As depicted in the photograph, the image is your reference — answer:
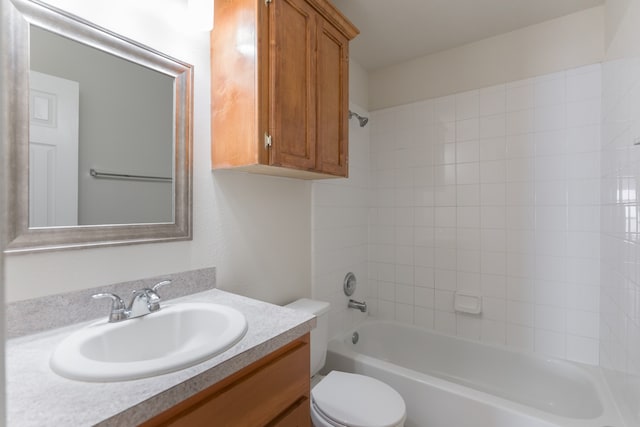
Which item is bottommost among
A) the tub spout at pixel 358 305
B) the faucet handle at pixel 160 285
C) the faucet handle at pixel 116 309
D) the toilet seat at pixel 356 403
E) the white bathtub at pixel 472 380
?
the white bathtub at pixel 472 380

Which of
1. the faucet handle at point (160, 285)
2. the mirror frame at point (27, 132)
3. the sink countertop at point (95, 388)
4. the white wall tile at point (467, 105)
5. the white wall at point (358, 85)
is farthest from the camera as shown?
the white wall at point (358, 85)

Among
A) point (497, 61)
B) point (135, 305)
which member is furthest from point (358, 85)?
point (135, 305)

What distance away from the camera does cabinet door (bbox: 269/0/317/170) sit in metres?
1.19

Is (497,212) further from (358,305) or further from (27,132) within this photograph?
(27,132)

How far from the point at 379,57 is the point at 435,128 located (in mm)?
714

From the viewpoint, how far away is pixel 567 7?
1741mm

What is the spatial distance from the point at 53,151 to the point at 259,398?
948 mm

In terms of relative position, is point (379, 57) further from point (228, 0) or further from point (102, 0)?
point (102, 0)

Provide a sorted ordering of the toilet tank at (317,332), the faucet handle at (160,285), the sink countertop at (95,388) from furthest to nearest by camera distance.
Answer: the toilet tank at (317,332), the faucet handle at (160,285), the sink countertop at (95,388)

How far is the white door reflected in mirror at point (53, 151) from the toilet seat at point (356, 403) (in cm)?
122

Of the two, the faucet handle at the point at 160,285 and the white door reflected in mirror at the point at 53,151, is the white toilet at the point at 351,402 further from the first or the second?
the white door reflected in mirror at the point at 53,151

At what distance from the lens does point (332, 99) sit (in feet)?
5.03

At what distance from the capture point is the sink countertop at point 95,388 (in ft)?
1.65

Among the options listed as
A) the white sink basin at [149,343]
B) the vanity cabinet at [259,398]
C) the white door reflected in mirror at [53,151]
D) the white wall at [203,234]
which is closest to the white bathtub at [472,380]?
the white wall at [203,234]
